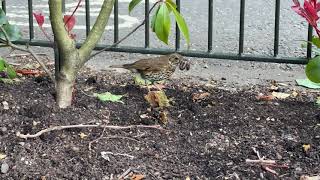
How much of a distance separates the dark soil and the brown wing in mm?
158

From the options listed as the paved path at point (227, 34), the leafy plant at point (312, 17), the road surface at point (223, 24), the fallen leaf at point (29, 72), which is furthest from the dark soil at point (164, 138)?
the road surface at point (223, 24)

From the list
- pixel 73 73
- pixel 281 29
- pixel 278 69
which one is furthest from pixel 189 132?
pixel 281 29

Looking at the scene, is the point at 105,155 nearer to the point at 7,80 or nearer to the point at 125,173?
the point at 125,173

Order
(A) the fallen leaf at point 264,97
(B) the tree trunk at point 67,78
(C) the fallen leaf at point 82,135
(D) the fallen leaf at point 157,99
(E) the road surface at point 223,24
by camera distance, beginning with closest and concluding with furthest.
A: (C) the fallen leaf at point 82,135 → (B) the tree trunk at point 67,78 → (D) the fallen leaf at point 157,99 → (A) the fallen leaf at point 264,97 → (E) the road surface at point 223,24

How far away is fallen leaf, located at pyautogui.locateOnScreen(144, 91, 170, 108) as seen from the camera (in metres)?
3.62

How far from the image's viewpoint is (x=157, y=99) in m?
3.62

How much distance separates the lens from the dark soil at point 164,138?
2973mm

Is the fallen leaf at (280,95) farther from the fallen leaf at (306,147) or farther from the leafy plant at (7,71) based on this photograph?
the leafy plant at (7,71)

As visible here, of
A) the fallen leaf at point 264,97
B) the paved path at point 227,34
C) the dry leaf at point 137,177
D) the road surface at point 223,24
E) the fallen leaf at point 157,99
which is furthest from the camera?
the road surface at point 223,24

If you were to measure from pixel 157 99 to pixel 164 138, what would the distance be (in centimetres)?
38

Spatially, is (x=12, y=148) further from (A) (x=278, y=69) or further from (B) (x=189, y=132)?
(A) (x=278, y=69)

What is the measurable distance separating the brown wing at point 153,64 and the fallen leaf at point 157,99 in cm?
34

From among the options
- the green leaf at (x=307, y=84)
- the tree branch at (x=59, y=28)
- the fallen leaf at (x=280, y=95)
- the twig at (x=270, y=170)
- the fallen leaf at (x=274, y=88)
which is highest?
the tree branch at (x=59, y=28)

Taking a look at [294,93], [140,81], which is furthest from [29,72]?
[294,93]
